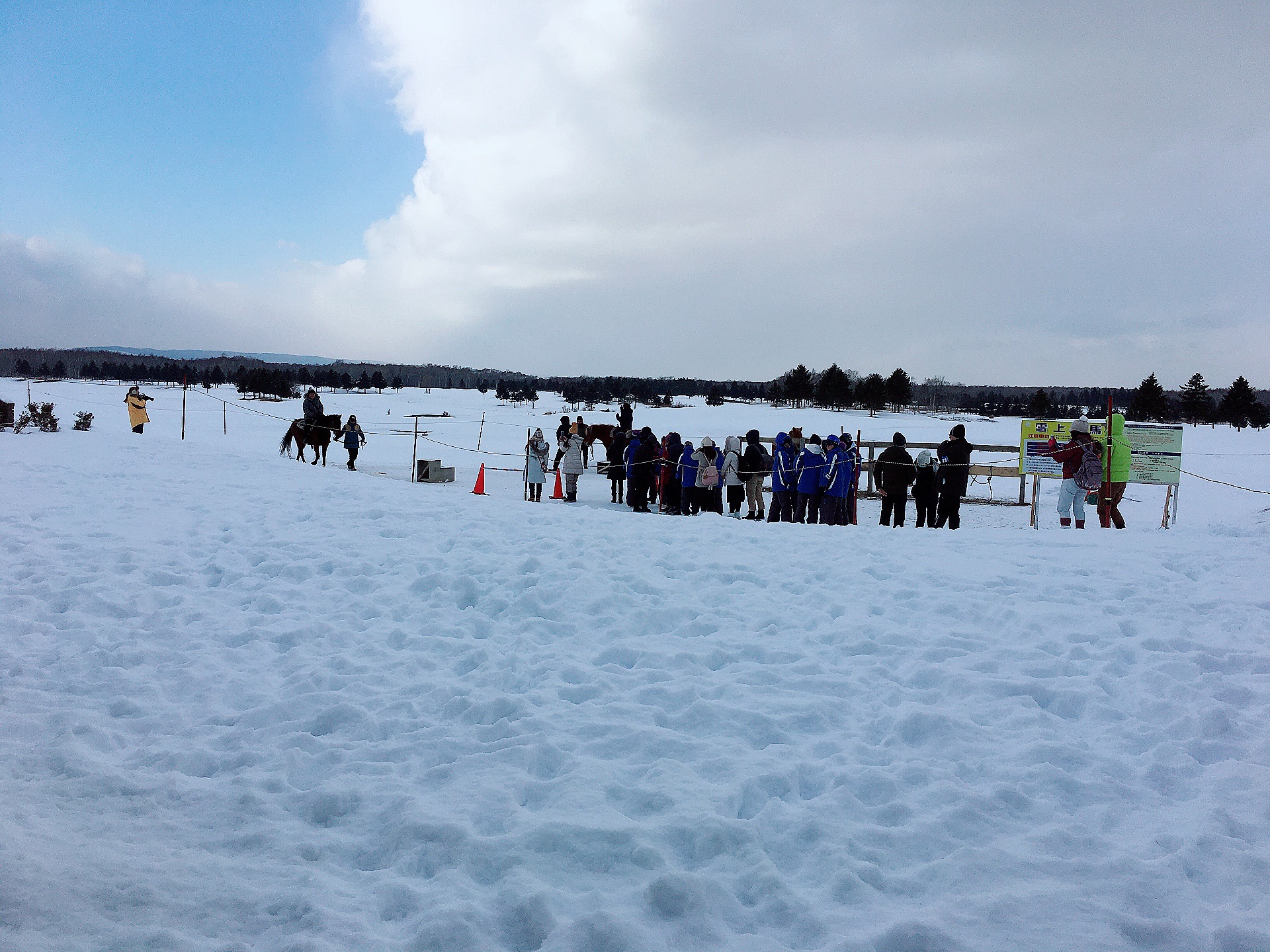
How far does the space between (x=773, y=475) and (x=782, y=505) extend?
615 mm

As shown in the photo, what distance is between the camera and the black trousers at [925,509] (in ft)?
40.6

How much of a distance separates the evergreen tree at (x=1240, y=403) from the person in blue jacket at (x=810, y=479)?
3232 inches

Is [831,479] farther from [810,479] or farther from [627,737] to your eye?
[627,737]

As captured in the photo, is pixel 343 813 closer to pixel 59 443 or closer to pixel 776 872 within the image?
pixel 776 872

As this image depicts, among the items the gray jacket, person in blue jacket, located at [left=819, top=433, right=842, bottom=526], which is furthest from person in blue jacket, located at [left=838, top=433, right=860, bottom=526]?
the gray jacket

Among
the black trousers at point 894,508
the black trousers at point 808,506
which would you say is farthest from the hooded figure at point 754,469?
the black trousers at point 894,508

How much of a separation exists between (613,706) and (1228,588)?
6075mm

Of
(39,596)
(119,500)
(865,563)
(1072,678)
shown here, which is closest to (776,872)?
(1072,678)

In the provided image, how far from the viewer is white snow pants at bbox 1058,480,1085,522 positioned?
10.8 metres

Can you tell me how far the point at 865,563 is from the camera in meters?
7.91

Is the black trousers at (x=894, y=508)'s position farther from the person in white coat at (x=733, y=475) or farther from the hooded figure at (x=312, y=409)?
the hooded figure at (x=312, y=409)

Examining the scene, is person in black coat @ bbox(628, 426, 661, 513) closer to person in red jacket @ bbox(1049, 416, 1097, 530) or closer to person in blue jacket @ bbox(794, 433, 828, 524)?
person in blue jacket @ bbox(794, 433, 828, 524)

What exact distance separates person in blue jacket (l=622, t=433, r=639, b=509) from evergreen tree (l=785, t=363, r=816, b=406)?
81.1 metres

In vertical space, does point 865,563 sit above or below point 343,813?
above
